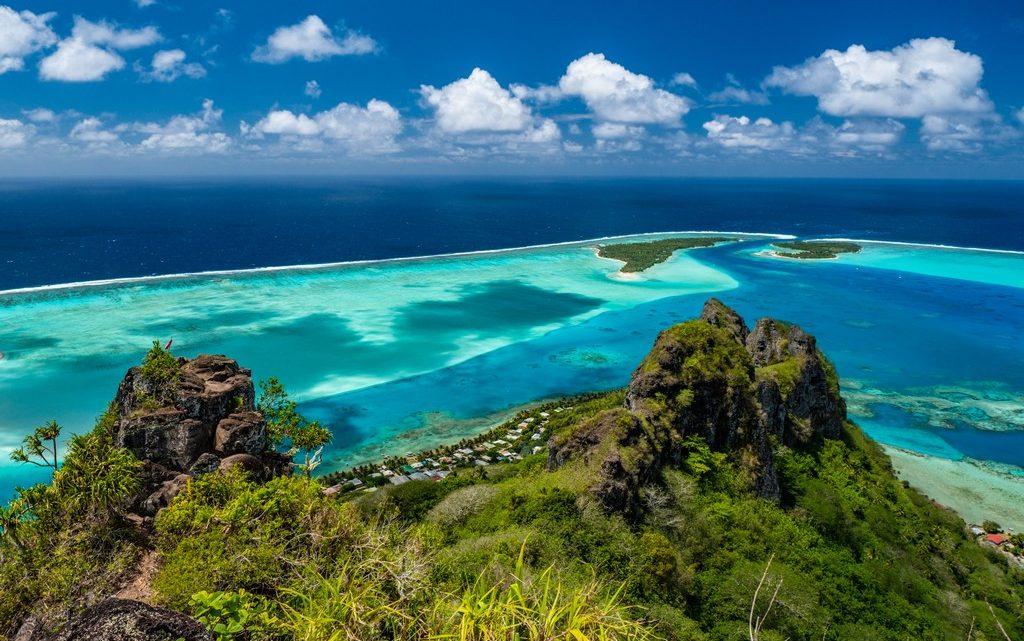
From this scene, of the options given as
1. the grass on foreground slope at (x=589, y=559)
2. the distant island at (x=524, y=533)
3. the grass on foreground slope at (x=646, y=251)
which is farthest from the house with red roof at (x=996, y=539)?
the grass on foreground slope at (x=646, y=251)

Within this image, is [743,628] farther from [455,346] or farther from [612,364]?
[455,346]

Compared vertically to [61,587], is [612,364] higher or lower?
lower

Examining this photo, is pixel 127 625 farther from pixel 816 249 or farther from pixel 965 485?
pixel 816 249

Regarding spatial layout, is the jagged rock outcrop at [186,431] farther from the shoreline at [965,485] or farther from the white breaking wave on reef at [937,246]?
the white breaking wave on reef at [937,246]

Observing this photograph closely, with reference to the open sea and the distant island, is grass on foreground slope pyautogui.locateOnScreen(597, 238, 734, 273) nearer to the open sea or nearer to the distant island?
the open sea

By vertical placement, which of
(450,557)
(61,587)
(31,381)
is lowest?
(31,381)

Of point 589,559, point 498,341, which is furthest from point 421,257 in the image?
point 589,559

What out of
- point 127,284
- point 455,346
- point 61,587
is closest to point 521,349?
point 455,346

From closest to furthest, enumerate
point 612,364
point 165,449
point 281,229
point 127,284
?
1. point 165,449
2. point 612,364
3. point 127,284
4. point 281,229
